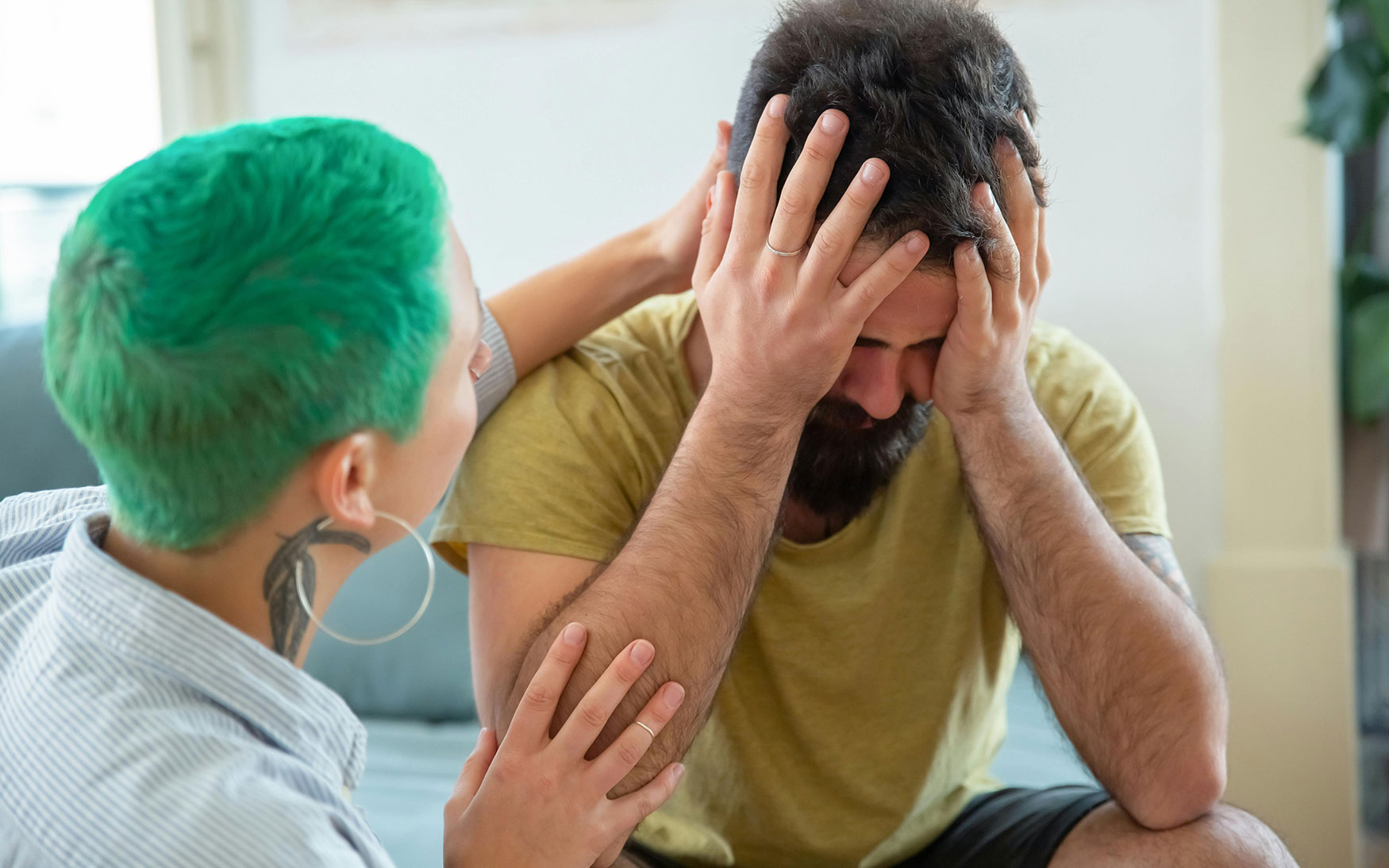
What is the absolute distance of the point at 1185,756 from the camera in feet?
3.66

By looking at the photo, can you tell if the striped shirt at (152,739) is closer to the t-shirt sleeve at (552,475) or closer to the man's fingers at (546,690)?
the man's fingers at (546,690)

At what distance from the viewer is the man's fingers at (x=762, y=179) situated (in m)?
1.11

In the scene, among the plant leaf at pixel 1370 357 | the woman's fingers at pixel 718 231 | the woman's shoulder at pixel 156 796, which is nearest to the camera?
the woman's shoulder at pixel 156 796

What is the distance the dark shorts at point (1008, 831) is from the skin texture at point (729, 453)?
0.29m

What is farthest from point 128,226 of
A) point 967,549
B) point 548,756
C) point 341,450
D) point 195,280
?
point 967,549

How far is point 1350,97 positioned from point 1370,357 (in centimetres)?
44

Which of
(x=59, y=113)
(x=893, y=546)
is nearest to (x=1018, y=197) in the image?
(x=893, y=546)

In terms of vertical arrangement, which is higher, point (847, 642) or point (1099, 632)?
point (1099, 632)

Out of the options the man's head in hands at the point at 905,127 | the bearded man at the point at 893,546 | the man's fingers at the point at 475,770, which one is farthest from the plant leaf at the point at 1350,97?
the man's fingers at the point at 475,770

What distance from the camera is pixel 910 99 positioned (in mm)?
1076

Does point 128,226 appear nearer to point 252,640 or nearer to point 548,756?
point 252,640

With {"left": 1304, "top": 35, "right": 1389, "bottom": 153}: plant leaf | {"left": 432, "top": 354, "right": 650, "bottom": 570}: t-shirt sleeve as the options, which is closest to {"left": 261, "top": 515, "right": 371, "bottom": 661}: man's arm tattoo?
{"left": 432, "top": 354, "right": 650, "bottom": 570}: t-shirt sleeve

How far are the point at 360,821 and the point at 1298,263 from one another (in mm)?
1895

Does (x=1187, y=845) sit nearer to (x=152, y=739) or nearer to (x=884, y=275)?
(x=884, y=275)
